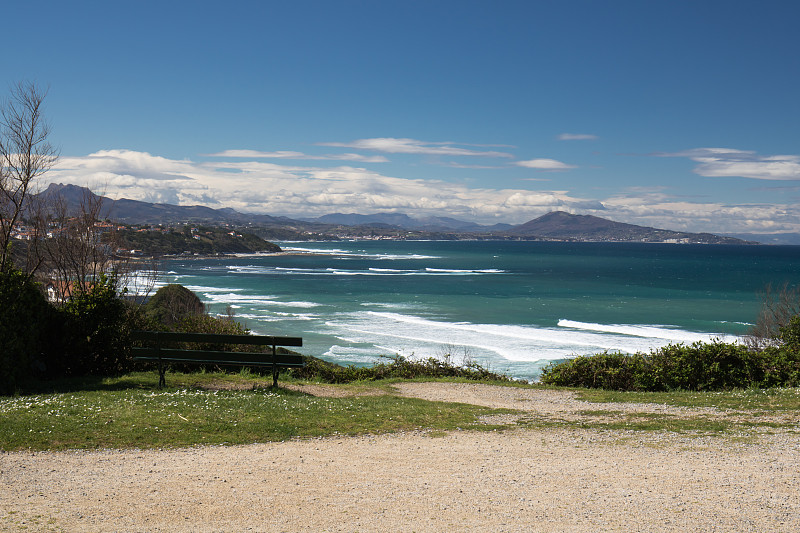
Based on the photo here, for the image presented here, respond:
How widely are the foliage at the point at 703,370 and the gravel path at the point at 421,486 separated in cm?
459

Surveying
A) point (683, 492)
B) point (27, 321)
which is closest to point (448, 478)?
point (683, 492)

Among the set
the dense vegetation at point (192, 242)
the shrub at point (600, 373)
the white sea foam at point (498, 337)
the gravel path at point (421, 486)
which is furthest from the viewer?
the dense vegetation at point (192, 242)

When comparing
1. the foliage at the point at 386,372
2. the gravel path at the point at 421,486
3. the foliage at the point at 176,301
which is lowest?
the foliage at the point at 386,372

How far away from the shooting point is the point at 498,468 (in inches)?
247

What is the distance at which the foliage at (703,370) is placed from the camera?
11.8m

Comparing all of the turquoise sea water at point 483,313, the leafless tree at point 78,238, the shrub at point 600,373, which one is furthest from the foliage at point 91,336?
the turquoise sea water at point 483,313

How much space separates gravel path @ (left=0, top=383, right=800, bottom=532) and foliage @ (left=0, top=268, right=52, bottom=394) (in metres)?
3.98

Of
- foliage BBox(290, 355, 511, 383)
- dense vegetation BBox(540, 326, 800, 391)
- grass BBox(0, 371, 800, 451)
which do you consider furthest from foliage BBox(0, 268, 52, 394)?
dense vegetation BBox(540, 326, 800, 391)

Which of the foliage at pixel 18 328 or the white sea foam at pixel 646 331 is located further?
the white sea foam at pixel 646 331

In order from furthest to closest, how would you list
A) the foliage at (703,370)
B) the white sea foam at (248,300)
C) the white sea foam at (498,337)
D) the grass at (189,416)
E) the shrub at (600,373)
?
the white sea foam at (248,300) → the white sea foam at (498,337) → the shrub at (600,373) → the foliage at (703,370) → the grass at (189,416)

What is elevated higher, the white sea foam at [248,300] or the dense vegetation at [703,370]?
the dense vegetation at [703,370]

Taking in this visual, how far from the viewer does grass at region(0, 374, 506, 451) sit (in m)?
7.04

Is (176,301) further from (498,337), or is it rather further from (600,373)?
(600,373)

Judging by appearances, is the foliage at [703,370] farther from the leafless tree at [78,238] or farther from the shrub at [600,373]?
the leafless tree at [78,238]
